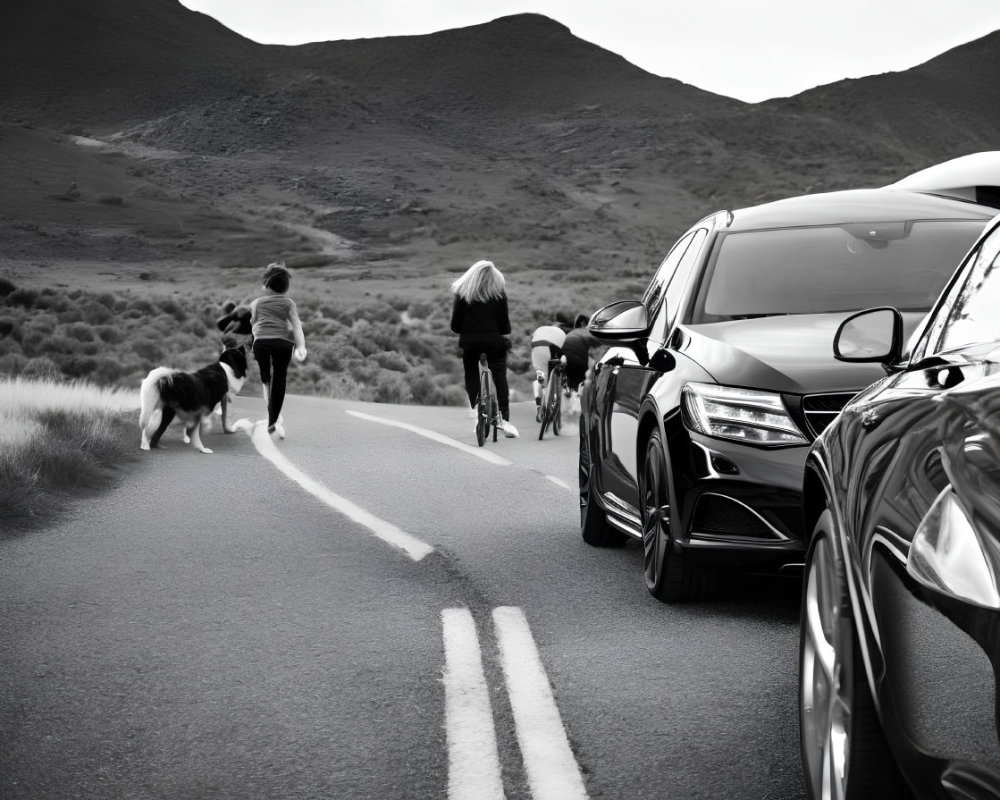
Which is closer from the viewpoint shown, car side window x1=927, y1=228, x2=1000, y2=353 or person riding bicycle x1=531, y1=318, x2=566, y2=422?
car side window x1=927, y1=228, x2=1000, y2=353

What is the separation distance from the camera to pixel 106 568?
7.23 metres

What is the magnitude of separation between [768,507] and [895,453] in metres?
2.72

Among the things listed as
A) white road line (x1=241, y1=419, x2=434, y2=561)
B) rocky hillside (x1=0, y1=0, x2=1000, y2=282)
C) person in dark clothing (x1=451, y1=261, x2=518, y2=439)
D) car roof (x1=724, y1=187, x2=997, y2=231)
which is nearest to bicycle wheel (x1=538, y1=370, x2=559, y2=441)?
person in dark clothing (x1=451, y1=261, x2=518, y2=439)

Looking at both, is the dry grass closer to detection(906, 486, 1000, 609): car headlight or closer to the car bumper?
the car bumper

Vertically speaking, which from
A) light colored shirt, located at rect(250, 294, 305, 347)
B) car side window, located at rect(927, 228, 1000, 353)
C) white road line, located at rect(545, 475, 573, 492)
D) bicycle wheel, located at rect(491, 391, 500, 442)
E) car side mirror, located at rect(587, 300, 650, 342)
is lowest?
bicycle wheel, located at rect(491, 391, 500, 442)

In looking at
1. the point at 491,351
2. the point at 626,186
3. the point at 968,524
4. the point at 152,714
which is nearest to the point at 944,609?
the point at 968,524

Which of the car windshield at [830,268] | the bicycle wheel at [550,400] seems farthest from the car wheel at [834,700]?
the bicycle wheel at [550,400]

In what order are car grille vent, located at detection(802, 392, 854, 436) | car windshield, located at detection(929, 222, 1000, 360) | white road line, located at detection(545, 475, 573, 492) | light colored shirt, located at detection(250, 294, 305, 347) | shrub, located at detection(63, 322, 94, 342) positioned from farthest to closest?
shrub, located at detection(63, 322, 94, 342) < light colored shirt, located at detection(250, 294, 305, 347) < white road line, located at detection(545, 475, 573, 492) < car grille vent, located at detection(802, 392, 854, 436) < car windshield, located at detection(929, 222, 1000, 360)

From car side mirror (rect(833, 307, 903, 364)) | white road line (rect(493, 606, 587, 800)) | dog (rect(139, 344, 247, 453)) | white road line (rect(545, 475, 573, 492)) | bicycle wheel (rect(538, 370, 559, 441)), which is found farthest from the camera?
bicycle wheel (rect(538, 370, 559, 441))

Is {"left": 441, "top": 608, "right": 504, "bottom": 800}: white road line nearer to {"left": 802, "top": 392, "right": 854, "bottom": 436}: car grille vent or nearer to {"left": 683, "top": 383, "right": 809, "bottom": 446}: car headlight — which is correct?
{"left": 683, "top": 383, "right": 809, "bottom": 446}: car headlight

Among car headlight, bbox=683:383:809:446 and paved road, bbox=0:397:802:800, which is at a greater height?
car headlight, bbox=683:383:809:446

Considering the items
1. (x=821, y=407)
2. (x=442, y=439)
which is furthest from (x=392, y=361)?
(x=821, y=407)

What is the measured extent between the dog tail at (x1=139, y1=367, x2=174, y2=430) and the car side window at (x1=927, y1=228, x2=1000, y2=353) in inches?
435

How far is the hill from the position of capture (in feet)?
328
